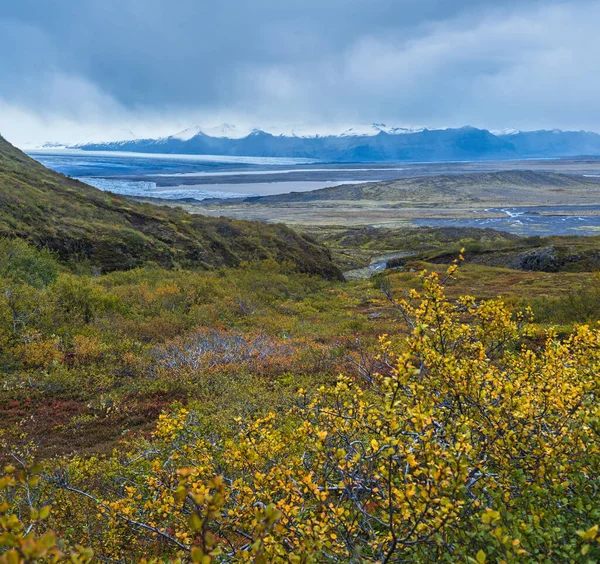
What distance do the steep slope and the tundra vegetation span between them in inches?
40.1

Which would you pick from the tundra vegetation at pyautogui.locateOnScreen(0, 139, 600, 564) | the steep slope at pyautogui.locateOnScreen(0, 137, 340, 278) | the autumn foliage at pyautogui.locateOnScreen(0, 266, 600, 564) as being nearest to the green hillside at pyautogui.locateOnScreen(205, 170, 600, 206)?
the steep slope at pyautogui.locateOnScreen(0, 137, 340, 278)

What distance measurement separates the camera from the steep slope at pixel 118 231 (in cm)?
2103

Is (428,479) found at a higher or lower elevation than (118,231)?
lower

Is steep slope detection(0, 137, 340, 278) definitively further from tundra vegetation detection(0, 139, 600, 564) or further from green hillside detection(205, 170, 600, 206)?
green hillside detection(205, 170, 600, 206)

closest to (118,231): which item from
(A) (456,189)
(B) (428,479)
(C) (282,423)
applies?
(C) (282,423)

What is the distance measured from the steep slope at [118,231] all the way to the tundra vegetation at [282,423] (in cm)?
102

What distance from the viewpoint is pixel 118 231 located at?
24.2 meters

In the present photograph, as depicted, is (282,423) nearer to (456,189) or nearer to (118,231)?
(118,231)

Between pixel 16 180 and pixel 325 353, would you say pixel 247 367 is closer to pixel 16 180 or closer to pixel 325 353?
pixel 325 353

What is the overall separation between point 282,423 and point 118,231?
20.6m

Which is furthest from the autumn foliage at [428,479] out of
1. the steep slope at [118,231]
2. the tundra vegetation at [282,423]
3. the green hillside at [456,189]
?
the green hillside at [456,189]

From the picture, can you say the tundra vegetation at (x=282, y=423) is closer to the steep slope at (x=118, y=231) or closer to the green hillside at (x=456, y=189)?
the steep slope at (x=118, y=231)

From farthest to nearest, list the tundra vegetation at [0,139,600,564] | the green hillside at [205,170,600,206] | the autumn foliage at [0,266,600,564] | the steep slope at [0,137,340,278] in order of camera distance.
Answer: the green hillside at [205,170,600,206] → the steep slope at [0,137,340,278] → the tundra vegetation at [0,139,600,564] → the autumn foliage at [0,266,600,564]

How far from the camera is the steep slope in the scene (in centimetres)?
2103
